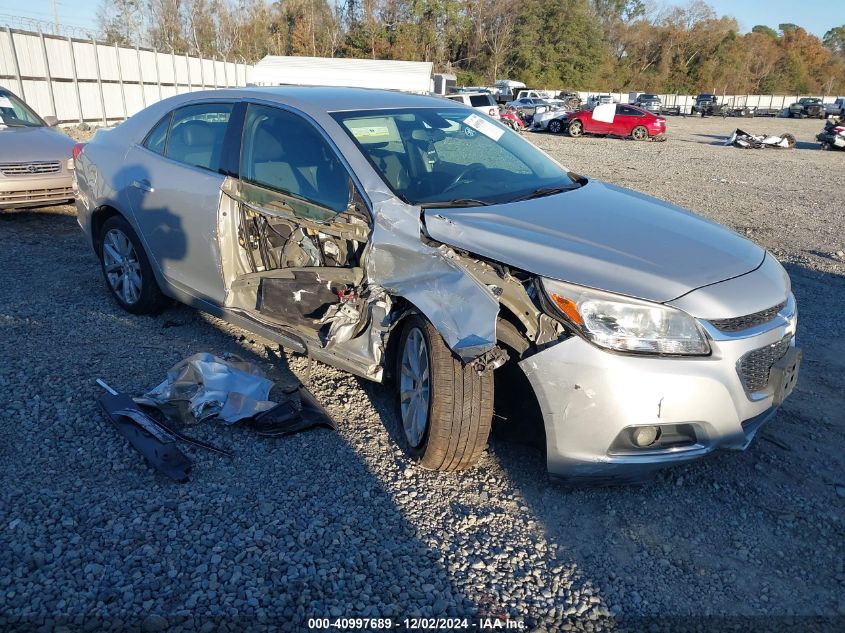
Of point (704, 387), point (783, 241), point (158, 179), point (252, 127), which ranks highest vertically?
point (252, 127)

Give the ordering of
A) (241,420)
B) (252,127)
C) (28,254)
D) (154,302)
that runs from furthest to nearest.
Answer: (28,254) < (154,302) < (252,127) < (241,420)

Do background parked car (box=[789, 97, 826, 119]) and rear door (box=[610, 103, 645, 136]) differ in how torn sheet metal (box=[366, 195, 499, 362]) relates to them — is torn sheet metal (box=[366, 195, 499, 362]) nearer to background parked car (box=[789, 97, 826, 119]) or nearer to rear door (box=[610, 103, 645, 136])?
rear door (box=[610, 103, 645, 136])

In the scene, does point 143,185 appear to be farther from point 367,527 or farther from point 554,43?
point 554,43

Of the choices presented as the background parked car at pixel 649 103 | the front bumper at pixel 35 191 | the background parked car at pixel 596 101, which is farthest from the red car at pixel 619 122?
the front bumper at pixel 35 191

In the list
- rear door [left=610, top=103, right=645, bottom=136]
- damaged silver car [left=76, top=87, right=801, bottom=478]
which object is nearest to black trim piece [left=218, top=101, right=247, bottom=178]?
damaged silver car [left=76, top=87, right=801, bottom=478]

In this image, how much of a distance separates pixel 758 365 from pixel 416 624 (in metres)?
1.85

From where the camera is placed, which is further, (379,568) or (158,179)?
(158,179)

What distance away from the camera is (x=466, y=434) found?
312 centimetres

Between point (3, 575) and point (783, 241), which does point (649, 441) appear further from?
point (783, 241)

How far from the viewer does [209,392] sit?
382 centimetres

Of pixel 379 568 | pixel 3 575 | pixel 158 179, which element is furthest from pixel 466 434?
pixel 158 179

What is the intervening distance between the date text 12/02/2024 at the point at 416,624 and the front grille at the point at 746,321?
4.84ft

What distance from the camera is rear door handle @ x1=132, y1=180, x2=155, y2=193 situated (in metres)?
4.71

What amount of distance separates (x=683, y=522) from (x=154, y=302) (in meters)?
3.92
